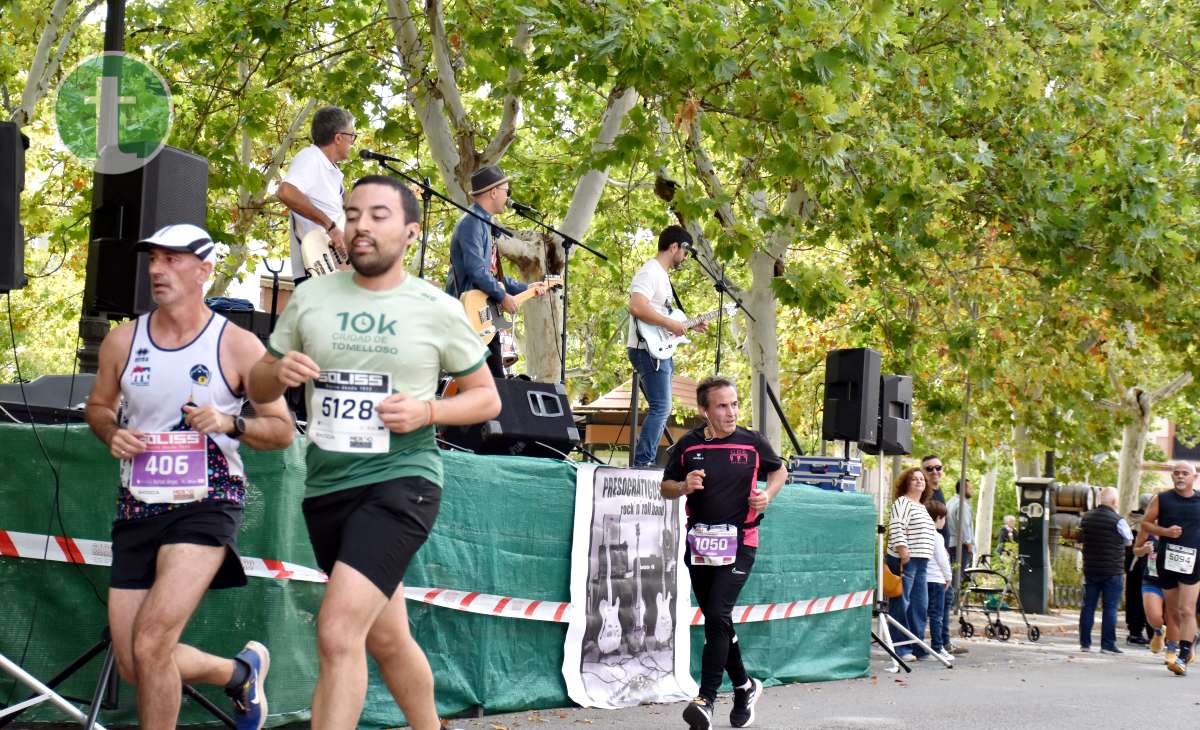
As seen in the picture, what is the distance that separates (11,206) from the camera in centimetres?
670

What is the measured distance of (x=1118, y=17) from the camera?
744 inches

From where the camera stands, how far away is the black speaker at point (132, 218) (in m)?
8.07

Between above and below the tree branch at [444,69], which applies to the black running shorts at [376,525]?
below

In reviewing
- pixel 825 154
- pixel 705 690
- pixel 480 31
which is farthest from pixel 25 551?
pixel 480 31

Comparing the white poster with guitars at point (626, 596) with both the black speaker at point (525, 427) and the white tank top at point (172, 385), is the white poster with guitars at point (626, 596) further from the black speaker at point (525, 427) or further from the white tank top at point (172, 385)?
the white tank top at point (172, 385)

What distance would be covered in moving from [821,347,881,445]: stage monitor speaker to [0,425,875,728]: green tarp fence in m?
2.77

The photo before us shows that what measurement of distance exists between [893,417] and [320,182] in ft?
24.5

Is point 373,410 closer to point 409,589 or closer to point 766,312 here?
point 409,589

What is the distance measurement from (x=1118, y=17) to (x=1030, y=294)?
6.06 m

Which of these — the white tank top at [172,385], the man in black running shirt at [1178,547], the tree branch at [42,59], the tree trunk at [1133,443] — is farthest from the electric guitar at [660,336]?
the tree trunk at [1133,443]

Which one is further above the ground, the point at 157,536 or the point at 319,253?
the point at 319,253

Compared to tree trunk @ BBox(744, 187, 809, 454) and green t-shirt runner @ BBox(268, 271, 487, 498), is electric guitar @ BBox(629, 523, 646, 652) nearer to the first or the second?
green t-shirt runner @ BBox(268, 271, 487, 498)

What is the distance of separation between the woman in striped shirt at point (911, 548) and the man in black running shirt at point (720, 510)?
6802 mm

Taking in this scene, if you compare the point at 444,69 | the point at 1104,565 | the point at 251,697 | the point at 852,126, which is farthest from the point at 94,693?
the point at 1104,565
